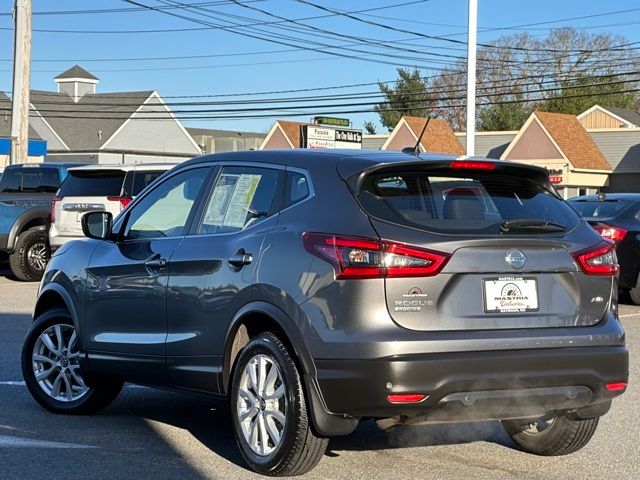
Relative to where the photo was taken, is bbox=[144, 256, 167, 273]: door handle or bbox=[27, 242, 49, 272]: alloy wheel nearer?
bbox=[144, 256, 167, 273]: door handle

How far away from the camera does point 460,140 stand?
210 feet

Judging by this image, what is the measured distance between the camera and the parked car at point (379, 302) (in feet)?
18.3

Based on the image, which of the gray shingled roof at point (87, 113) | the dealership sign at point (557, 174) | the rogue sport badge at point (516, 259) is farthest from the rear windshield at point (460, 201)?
the gray shingled roof at point (87, 113)

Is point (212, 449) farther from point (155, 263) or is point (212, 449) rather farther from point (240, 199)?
point (240, 199)

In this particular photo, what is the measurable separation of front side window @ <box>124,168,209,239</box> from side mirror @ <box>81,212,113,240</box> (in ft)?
0.81

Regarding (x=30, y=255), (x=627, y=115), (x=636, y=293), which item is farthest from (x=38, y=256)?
(x=627, y=115)

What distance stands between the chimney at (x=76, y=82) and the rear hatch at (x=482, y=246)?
247 feet

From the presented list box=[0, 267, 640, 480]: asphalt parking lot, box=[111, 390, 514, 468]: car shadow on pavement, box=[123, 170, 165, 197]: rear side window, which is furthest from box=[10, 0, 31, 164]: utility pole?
box=[111, 390, 514, 468]: car shadow on pavement

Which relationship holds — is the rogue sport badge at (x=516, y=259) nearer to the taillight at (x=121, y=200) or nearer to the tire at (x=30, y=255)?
the taillight at (x=121, y=200)

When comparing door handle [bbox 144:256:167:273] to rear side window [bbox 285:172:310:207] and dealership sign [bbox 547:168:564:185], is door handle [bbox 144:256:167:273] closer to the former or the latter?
rear side window [bbox 285:172:310:207]

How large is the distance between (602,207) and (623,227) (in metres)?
0.67

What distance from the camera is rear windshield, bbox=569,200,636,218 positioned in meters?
16.3

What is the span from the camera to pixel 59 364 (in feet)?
26.5

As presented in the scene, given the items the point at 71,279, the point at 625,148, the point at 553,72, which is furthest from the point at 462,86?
the point at 71,279
